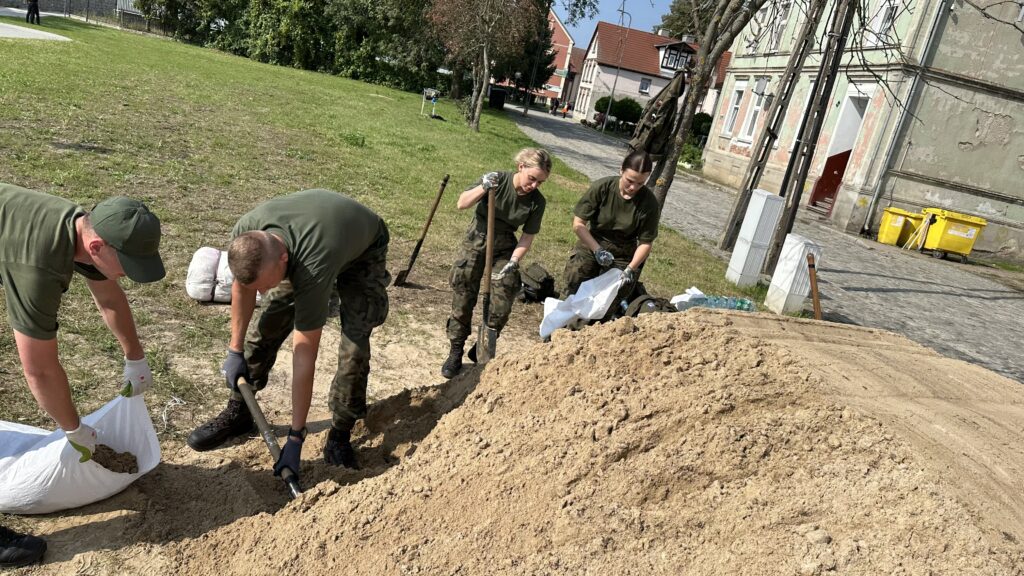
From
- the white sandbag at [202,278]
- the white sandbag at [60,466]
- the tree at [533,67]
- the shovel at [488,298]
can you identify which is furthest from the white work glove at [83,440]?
the tree at [533,67]

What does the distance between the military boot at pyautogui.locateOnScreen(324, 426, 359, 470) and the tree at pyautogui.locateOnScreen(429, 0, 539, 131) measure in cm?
1820

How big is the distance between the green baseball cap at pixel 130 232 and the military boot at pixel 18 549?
1127 millimetres

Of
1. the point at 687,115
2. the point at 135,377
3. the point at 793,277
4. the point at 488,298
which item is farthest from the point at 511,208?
the point at 687,115

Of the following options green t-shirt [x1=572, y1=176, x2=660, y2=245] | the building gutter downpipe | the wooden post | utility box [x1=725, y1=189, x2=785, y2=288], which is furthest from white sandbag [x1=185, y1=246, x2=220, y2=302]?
the building gutter downpipe

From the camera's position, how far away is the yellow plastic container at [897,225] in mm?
14383

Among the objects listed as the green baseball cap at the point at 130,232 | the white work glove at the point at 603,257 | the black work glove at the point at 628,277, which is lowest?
the black work glove at the point at 628,277

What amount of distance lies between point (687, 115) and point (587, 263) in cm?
495

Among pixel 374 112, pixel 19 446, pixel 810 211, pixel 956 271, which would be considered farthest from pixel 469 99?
pixel 19 446

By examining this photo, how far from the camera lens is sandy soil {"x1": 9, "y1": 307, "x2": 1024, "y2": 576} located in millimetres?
2365

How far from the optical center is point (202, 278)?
5.07m

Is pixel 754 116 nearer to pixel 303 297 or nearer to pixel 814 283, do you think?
pixel 814 283

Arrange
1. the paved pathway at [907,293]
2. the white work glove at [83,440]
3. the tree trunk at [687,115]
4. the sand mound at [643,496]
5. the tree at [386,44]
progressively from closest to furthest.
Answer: the sand mound at [643,496], the white work glove at [83,440], the paved pathway at [907,293], the tree trunk at [687,115], the tree at [386,44]

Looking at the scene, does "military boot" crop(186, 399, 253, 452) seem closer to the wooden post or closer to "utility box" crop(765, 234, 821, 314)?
the wooden post

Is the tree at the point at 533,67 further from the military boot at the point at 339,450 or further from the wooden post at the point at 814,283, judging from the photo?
the military boot at the point at 339,450
